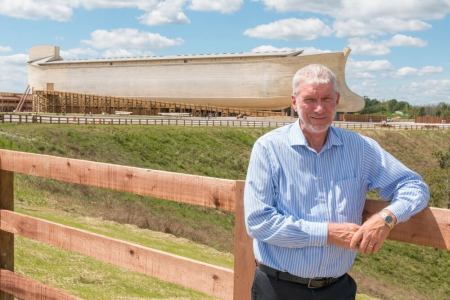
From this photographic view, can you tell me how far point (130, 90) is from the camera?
359ft

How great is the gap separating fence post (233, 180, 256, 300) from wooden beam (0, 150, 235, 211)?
0.21ft

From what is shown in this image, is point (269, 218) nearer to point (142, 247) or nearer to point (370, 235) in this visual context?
point (370, 235)

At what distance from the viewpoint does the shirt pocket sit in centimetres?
294

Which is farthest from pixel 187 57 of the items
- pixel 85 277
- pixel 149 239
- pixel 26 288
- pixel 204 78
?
pixel 26 288

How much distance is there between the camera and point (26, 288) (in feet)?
16.0

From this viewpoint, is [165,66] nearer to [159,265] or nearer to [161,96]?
[161,96]

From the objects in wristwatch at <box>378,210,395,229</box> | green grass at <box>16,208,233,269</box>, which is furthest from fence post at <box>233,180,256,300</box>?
green grass at <box>16,208,233,269</box>

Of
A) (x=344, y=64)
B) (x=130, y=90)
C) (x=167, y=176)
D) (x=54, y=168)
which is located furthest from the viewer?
(x=130, y=90)

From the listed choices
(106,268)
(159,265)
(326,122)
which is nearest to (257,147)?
(326,122)

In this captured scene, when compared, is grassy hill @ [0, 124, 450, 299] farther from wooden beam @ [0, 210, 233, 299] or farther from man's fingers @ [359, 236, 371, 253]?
man's fingers @ [359, 236, 371, 253]

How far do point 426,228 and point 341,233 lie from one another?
18.1 inches

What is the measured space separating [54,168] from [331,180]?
2703 millimetres

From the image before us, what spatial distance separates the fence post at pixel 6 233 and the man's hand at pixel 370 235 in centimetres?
350

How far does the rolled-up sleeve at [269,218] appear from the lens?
2.84 m
